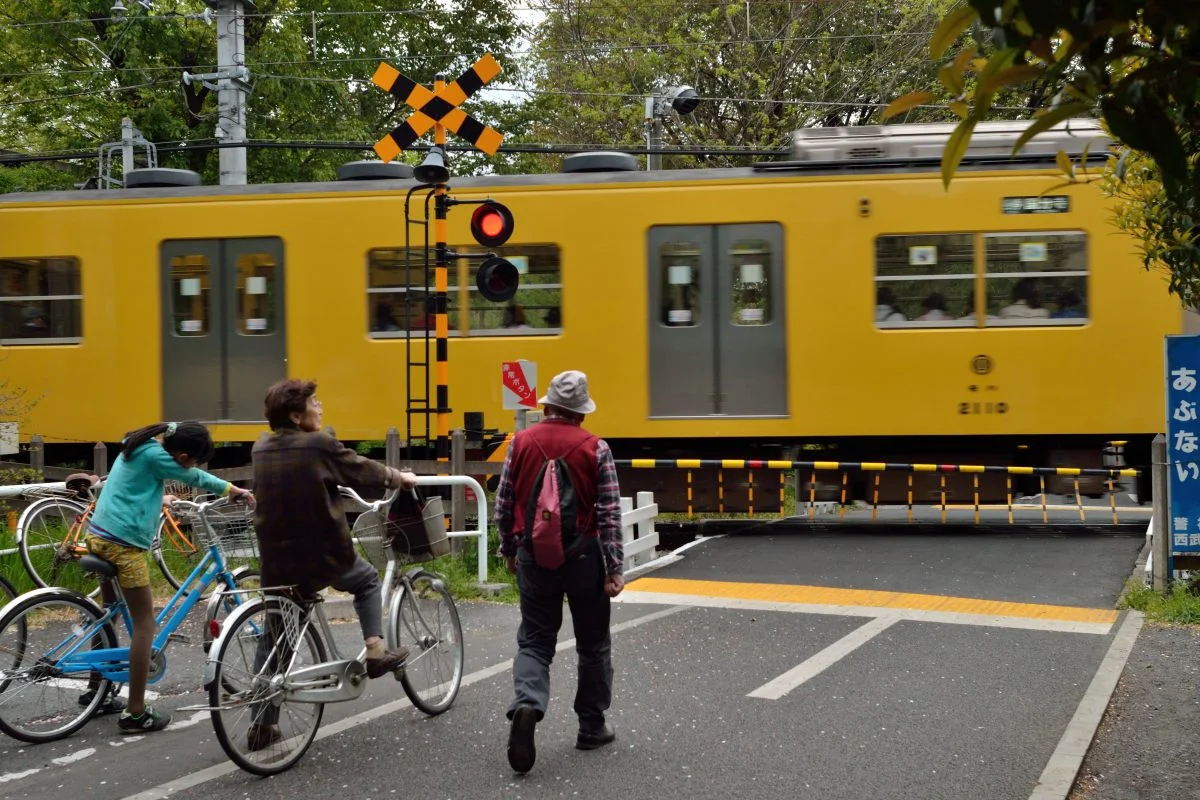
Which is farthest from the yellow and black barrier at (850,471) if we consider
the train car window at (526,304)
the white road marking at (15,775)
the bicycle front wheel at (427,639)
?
the white road marking at (15,775)

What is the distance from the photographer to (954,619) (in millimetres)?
8266

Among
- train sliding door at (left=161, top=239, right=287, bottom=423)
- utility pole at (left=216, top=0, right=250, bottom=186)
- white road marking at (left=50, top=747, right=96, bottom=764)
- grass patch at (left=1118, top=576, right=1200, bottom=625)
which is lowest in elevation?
white road marking at (left=50, top=747, right=96, bottom=764)

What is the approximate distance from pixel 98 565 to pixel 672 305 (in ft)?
25.4

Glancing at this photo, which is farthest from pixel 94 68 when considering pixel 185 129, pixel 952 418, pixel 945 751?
pixel 945 751

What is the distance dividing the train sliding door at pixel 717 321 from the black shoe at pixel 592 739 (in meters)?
7.05

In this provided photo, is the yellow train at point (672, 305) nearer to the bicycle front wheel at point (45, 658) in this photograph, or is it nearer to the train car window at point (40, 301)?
the train car window at point (40, 301)

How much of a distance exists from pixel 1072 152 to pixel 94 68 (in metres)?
19.0

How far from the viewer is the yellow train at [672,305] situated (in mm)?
12078

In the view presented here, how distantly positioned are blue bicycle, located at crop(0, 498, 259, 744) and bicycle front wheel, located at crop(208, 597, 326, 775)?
30cm

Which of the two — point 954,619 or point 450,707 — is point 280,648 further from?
point 954,619

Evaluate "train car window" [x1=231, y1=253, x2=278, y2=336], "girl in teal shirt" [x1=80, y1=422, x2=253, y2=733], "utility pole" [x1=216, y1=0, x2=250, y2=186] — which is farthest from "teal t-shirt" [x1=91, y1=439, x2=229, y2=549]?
"utility pole" [x1=216, y1=0, x2=250, y2=186]

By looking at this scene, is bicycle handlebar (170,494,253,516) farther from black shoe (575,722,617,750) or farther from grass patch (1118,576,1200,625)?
grass patch (1118,576,1200,625)

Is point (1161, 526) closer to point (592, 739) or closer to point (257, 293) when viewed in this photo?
point (592, 739)

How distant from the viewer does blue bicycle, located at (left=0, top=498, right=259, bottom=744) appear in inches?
212
